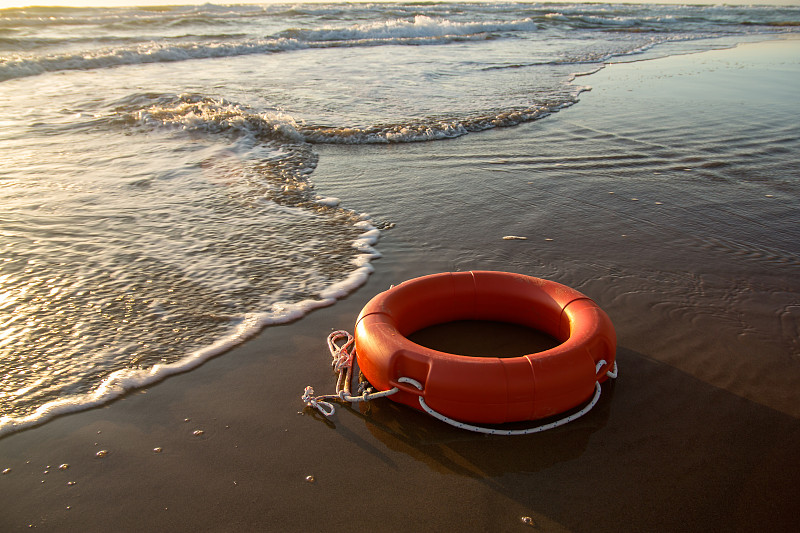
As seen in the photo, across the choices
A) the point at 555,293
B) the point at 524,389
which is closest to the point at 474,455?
the point at 524,389

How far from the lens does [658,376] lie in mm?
3270

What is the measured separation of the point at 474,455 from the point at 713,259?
3014 millimetres

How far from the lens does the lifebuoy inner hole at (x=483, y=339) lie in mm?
3508

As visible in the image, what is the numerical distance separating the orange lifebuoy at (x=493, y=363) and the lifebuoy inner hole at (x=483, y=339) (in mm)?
105

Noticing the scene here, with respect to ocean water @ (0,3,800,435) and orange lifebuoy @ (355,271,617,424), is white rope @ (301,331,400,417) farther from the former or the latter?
ocean water @ (0,3,800,435)

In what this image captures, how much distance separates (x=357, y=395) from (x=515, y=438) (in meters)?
0.91

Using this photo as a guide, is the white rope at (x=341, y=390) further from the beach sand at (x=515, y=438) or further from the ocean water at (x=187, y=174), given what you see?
the ocean water at (x=187, y=174)

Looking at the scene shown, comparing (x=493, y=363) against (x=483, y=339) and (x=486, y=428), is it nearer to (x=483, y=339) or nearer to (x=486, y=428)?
(x=486, y=428)

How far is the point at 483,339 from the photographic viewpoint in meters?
3.62

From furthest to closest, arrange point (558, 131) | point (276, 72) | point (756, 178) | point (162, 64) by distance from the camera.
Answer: point (162, 64), point (276, 72), point (558, 131), point (756, 178)

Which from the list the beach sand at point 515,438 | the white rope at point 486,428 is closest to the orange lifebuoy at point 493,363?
the white rope at point 486,428

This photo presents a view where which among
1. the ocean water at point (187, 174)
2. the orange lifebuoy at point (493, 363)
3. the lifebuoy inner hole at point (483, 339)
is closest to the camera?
the orange lifebuoy at point (493, 363)

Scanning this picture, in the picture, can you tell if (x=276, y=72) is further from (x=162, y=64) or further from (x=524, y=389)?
(x=524, y=389)

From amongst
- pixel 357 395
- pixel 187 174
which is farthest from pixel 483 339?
pixel 187 174
